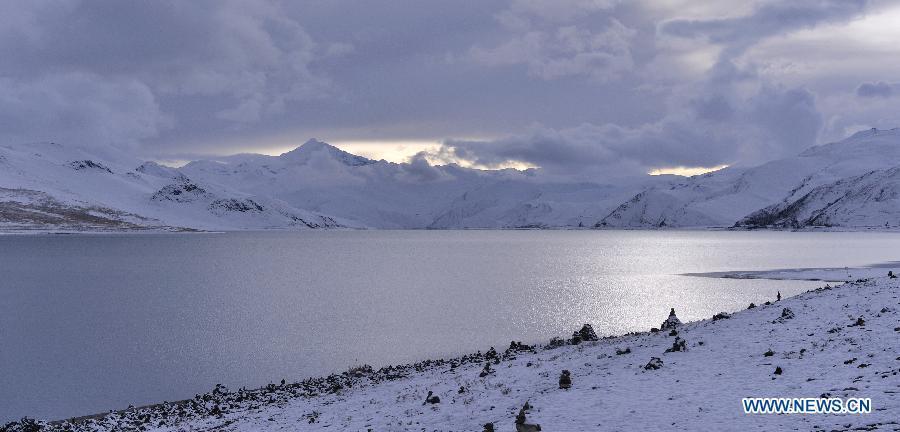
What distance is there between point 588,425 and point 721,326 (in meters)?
17.4

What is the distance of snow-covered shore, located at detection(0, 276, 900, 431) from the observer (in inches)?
877

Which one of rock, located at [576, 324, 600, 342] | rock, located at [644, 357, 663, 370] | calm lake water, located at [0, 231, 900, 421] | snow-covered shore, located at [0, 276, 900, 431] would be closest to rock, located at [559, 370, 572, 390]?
snow-covered shore, located at [0, 276, 900, 431]

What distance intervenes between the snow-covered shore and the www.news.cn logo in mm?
362

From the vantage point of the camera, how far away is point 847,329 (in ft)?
98.7

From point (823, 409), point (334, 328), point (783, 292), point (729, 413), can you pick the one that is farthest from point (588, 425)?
point (783, 292)

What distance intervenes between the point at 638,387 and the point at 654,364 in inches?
127

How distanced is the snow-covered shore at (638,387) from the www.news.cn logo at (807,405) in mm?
362

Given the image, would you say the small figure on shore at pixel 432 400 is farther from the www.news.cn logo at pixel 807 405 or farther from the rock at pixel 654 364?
the www.news.cn logo at pixel 807 405

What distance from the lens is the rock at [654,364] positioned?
2903 cm

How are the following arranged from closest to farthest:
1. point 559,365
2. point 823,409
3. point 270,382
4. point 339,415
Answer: point 823,409 → point 339,415 → point 559,365 → point 270,382

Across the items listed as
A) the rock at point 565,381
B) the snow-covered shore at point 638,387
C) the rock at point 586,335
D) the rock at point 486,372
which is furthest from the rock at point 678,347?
the rock at point 586,335

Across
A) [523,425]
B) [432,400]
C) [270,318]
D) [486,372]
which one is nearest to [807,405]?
[523,425]

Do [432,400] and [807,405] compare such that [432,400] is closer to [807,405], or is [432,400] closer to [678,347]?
[678,347]

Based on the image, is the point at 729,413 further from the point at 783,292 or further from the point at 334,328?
the point at 783,292
